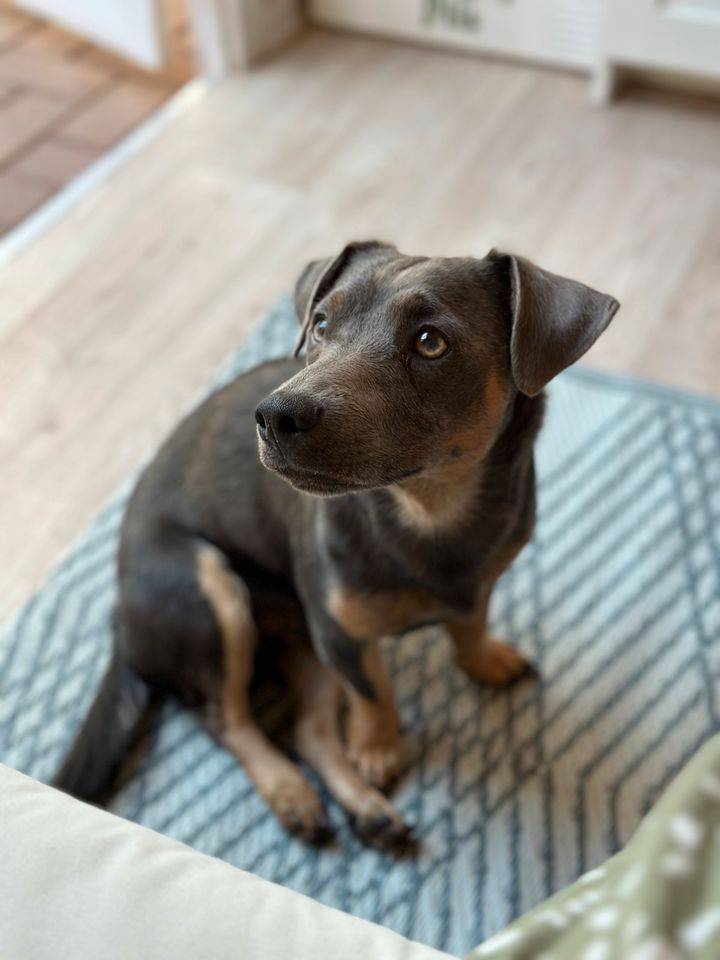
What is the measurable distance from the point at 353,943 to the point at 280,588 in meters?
0.88

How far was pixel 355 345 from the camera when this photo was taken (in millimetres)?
1271

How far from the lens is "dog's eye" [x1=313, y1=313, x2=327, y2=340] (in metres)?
1.34

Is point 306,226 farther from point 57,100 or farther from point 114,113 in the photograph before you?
point 57,100

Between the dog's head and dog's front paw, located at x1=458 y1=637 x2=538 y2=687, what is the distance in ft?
1.82

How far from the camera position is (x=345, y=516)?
1489 mm

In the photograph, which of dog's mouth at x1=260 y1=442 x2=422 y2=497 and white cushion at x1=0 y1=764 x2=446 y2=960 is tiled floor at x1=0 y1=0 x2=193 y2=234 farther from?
white cushion at x1=0 y1=764 x2=446 y2=960

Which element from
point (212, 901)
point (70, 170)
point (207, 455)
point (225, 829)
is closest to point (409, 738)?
point (225, 829)

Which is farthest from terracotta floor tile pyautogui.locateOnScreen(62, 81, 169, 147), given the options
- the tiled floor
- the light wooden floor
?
the light wooden floor

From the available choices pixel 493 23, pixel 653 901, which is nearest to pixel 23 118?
pixel 493 23

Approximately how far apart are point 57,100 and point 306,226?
1078 millimetres

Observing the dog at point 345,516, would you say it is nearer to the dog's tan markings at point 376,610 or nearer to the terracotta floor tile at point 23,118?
the dog's tan markings at point 376,610

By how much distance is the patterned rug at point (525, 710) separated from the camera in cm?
161

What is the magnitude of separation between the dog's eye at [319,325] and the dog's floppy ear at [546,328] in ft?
0.77

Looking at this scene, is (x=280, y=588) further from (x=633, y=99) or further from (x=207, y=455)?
(x=633, y=99)
